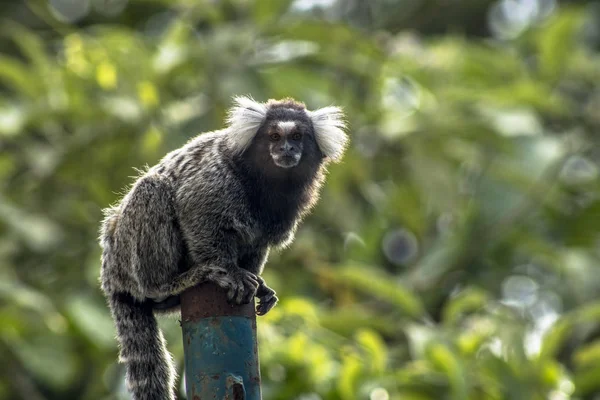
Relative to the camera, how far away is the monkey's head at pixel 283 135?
14.7ft

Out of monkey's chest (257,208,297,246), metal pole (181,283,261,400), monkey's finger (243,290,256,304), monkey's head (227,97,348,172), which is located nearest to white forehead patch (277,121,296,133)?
monkey's head (227,97,348,172)

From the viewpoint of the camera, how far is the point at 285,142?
451 centimetres

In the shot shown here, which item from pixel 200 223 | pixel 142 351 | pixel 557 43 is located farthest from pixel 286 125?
pixel 557 43

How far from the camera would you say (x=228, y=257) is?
426cm

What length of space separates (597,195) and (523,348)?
247 cm

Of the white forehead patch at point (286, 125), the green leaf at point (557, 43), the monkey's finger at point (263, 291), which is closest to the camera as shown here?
the monkey's finger at point (263, 291)

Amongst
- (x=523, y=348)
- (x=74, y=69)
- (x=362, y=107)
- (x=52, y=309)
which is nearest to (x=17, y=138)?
(x=74, y=69)

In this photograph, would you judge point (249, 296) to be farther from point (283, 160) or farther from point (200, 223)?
point (283, 160)

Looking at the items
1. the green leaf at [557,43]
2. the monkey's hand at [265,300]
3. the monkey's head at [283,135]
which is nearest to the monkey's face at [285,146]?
the monkey's head at [283,135]

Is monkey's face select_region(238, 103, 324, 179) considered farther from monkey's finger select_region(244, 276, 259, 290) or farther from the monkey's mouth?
monkey's finger select_region(244, 276, 259, 290)

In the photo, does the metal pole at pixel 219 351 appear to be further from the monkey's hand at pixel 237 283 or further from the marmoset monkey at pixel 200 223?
the marmoset monkey at pixel 200 223

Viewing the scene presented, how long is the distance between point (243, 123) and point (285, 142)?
→ 180mm

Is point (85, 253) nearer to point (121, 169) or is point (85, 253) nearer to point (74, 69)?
point (121, 169)

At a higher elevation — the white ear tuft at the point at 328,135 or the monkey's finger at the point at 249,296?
the white ear tuft at the point at 328,135
